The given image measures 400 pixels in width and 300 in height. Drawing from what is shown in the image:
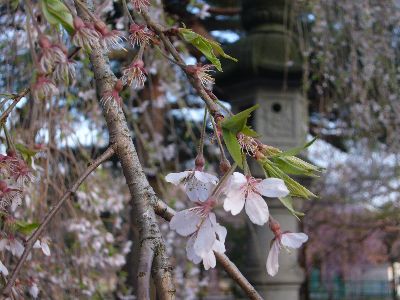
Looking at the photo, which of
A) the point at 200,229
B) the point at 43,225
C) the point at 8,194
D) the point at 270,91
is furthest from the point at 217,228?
the point at 270,91

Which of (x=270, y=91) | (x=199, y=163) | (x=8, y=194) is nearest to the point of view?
(x=199, y=163)

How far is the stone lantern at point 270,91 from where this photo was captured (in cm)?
209

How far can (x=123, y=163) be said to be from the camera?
59 cm

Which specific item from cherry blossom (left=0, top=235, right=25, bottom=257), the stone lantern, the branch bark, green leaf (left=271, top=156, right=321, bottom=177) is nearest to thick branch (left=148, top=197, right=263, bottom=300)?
the branch bark

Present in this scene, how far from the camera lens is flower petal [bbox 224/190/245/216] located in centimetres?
50

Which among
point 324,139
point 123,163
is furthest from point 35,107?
point 324,139

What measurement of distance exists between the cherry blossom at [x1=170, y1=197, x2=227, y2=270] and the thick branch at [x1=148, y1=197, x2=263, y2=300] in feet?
0.19

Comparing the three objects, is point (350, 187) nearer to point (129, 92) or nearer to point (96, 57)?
point (129, 92)

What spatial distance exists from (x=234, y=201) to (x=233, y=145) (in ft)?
0.18

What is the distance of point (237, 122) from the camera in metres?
0.48

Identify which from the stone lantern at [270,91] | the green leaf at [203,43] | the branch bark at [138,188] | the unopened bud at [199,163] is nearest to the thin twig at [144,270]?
the branch bark at [138,188]

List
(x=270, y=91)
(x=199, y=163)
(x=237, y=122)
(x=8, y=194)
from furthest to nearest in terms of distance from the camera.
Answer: (x=270, y=91) → (x=8, y=194) → (x=199, y=163) → (x=237, y=122)

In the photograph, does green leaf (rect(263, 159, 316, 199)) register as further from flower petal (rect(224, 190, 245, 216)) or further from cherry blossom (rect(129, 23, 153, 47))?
cherry blossom (rect(129, 23, 153, 47))

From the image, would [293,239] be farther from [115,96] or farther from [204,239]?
[115,96]
